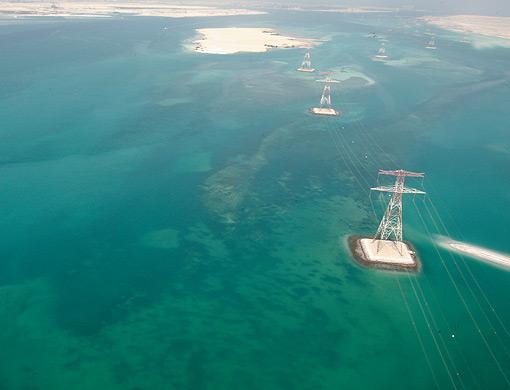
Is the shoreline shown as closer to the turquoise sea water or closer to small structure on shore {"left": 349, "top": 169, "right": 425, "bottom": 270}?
small structure on shore {"left": 349, "top": 169, "right": 425, "bottom": 270}

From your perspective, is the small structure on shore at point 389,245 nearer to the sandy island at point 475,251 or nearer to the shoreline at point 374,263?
the shoreline at point 374,263

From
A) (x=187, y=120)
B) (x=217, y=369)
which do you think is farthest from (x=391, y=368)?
(x=187, y=120)

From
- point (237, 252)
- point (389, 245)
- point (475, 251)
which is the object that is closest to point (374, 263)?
point (389, 245)

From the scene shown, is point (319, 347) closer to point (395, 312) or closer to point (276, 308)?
point (276, 308)

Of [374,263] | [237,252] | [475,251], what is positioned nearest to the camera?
[374,263]

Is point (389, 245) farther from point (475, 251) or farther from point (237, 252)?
point (237, 252)

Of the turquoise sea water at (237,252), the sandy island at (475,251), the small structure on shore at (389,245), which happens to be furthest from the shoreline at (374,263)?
the sandy island at (475,251)
